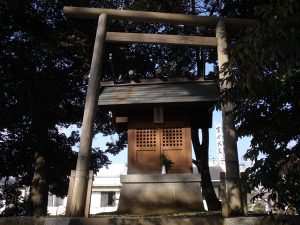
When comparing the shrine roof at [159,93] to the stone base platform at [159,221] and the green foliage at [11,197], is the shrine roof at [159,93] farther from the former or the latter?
the green foliage at [11,197]

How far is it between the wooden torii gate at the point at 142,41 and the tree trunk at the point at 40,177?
24.2ft

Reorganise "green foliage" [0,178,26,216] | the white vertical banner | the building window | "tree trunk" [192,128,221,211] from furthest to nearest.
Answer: the white vertical banner
the building window
"green foliage" [0,178,26,216]
"tree trunk" [192,128,221,211]

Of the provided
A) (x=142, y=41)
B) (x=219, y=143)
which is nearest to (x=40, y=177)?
(x=142, y=41)

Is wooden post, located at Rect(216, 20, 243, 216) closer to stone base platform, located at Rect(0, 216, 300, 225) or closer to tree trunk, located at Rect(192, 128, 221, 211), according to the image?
stone base platform, located at Rect(0, 216, 300, 225)

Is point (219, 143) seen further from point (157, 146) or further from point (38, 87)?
point (157, 146)

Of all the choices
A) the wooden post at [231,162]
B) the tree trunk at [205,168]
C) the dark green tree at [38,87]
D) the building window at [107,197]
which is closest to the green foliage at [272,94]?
the wooden post at [231,162]

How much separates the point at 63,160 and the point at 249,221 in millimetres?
10844

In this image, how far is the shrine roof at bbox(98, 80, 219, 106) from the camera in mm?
9070

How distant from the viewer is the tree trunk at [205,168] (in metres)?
13.4

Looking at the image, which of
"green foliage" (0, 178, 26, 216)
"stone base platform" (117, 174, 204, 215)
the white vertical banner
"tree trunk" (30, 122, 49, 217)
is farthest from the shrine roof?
the white vertical banner

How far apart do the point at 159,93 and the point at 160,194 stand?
2.65 m

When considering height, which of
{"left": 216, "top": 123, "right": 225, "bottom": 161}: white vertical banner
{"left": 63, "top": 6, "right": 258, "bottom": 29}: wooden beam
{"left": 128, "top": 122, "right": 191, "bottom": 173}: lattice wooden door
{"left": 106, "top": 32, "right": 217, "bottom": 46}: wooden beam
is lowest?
{"left": 128, "top": 122, "right": 191, "bottom": 173}: lattice wooden door

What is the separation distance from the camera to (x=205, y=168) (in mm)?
14445

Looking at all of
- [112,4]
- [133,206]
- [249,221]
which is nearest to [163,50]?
[112,4]
